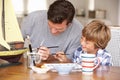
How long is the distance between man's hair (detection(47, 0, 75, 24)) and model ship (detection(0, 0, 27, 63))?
296mm

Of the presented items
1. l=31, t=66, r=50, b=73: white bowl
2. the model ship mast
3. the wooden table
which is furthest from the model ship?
l=31, t=66, r=50, b=73: white bowl

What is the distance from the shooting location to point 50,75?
59.5 inches

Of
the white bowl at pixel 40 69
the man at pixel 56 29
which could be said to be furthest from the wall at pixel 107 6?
the white bowl at pixel 40 69

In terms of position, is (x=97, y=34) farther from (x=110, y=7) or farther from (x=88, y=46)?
(x=110, y=7)

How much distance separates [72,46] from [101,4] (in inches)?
143

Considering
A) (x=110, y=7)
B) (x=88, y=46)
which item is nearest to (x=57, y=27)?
(x=88, y=46)

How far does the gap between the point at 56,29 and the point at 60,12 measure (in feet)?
0.46

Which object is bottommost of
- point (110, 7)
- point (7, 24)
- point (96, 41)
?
point (96, 41)

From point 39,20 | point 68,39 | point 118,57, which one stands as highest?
point 39,20

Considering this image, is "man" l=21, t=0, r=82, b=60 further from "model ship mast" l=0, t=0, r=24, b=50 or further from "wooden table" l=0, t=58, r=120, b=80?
"wooden table" l=0, t=58, r=120, b=80

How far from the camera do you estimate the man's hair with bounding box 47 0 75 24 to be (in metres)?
1.98

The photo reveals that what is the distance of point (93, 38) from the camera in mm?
1902

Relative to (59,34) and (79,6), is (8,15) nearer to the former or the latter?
(59,34)

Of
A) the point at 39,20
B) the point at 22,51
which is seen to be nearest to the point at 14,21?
the point at 22,51
